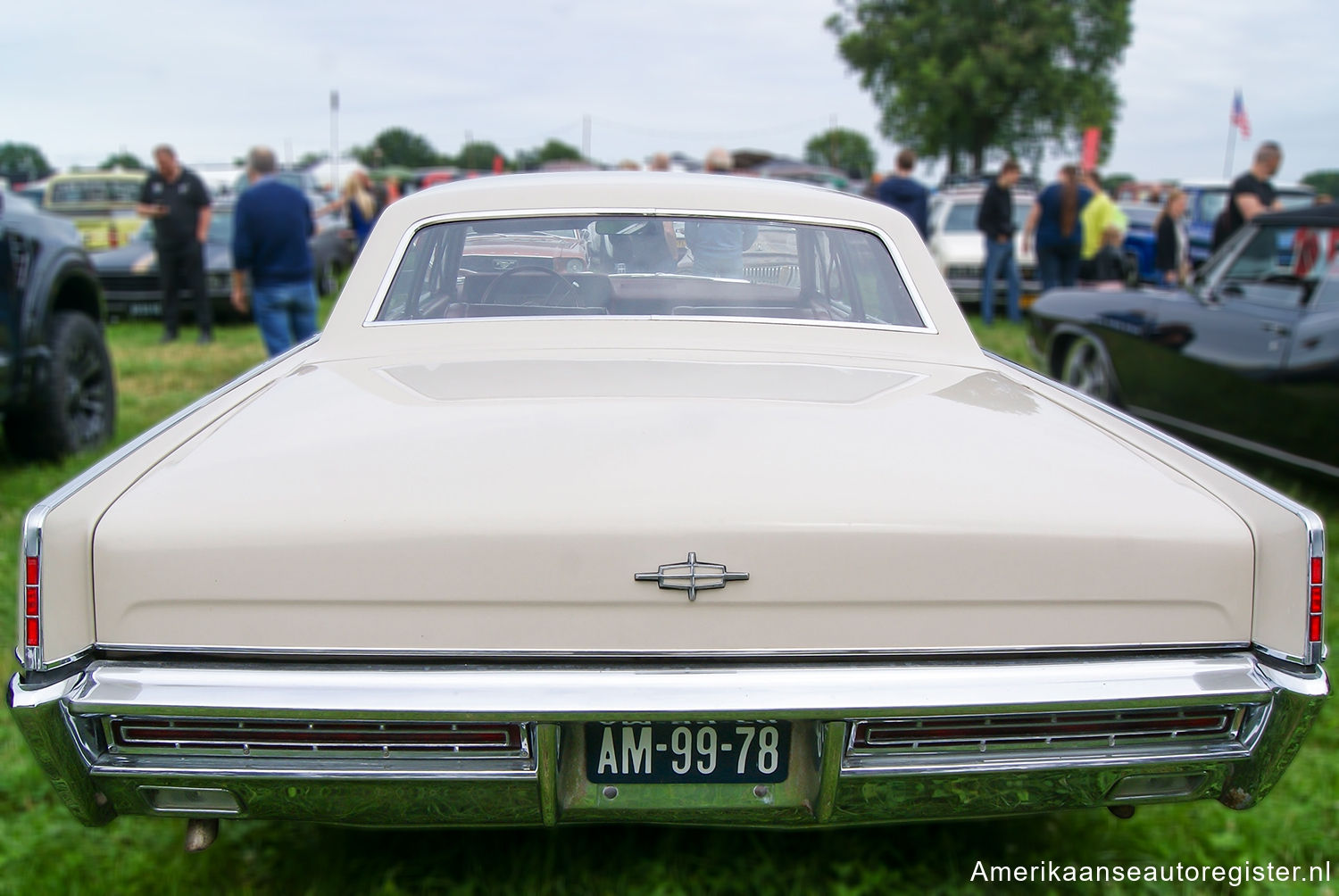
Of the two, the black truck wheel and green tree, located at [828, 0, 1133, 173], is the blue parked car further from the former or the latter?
green tree, located at [828, 0, 1133, 173]

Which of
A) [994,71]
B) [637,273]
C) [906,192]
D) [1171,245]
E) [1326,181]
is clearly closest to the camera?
[637,273]

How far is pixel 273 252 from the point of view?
7066mm

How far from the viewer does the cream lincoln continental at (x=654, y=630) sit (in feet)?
5.56

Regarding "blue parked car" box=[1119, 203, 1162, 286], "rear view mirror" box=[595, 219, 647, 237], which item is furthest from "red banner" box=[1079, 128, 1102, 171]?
"rear view mirror" box=[595, 219, 647, 237]

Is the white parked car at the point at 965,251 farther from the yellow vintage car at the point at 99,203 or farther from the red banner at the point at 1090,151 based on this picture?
the yellow vintage car at the point at 99,203

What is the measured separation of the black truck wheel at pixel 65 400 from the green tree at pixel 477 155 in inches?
2318

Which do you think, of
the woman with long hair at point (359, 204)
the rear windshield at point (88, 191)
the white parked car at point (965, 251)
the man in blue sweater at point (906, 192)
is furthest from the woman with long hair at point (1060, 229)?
the rear windshield at point (88, 191)

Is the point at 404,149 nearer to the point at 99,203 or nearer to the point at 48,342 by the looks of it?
the point at 99,203

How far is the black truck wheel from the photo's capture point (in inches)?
218

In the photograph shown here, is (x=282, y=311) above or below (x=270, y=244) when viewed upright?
below

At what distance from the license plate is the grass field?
2.16 feet

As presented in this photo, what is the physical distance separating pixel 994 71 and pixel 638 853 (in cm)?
4097

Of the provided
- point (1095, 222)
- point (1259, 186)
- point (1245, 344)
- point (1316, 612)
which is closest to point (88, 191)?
point (1095, 222)

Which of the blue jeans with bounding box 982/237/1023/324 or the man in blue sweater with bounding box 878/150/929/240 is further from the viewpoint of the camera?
the blue jeans with bounding box 982/237/1023/324
